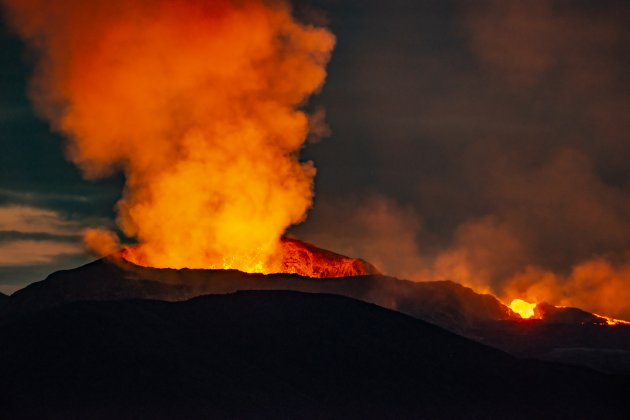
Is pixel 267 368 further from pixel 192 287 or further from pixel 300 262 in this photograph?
pixel 300 262

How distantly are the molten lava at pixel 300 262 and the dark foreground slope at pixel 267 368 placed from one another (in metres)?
8.47

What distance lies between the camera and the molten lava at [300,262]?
154m

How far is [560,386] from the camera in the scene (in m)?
143

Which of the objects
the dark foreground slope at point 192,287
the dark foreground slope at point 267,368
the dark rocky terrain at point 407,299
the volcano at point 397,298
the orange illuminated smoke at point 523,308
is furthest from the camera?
the orange illuminated smoke at point 523,308

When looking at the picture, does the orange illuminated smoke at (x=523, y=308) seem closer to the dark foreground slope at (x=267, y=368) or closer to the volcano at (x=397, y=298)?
the volcano at (x=397, y=298)

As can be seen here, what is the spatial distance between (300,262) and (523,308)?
105ft

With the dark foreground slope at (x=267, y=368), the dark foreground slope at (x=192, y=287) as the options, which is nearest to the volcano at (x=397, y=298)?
the dark foreground slope at (x=192, y=287)

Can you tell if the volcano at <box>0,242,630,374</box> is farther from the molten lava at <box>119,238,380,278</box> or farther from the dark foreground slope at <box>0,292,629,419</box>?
the dark foreground slope at <box>0,292,629,419</box>

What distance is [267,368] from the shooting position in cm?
13712

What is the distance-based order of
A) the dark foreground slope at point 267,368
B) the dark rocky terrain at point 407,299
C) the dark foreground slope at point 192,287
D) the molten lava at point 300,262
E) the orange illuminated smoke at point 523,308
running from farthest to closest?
the orange illuminated smoke at point 523,308
the molten lava at point 300,262
the dark rocky terrain at point 407,299
the dark foreground slope at point 192,287
the dark foreground slope at point 267,368

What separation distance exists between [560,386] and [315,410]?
30640 mm

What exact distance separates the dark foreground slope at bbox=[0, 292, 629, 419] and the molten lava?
847cm

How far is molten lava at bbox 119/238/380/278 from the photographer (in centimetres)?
15412

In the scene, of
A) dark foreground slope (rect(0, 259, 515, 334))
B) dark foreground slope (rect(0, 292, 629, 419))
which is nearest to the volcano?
dark foreground slope (rect(0, 259, 515, 334))
